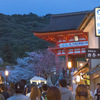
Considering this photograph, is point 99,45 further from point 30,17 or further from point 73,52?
point 30,17

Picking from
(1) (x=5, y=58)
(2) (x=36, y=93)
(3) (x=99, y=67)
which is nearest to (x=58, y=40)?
(3) (x=99, y=67)

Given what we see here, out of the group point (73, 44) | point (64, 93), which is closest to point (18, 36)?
point (73, 44)

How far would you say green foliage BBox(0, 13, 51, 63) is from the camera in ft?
199

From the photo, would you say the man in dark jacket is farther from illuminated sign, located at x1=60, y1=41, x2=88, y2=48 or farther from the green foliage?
the green foliage

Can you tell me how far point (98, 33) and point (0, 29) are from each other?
2927 inches

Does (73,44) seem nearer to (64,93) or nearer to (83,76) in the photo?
(83,76)

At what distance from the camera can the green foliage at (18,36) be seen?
199 ft

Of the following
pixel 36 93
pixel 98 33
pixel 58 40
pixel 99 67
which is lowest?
pixel 36 93

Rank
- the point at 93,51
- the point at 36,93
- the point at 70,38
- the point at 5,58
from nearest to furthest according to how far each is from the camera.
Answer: the point at 36,93, the point at 93,51, the point at 70,38, the point at 5,58

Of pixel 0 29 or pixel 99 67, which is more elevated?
pixel 0 29

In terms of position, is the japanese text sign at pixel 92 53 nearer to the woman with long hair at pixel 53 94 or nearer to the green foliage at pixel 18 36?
the woman with long hair at pixel 53 94

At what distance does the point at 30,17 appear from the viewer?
10344cm

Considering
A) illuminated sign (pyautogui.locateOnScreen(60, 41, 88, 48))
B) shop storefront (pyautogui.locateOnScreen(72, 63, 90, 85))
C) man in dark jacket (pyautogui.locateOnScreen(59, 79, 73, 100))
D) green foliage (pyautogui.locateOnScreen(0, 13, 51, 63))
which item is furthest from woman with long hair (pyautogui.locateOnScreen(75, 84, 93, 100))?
green foliage (pyautogui.locateOnScreen(0, 13, 51, 63))

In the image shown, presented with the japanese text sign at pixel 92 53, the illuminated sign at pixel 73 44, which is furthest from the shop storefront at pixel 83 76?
the japanese text sign at pixel 92 53
